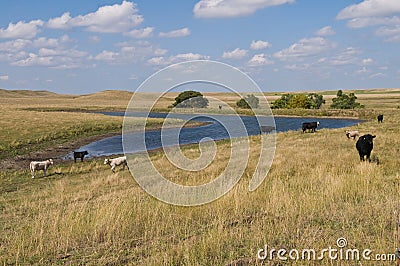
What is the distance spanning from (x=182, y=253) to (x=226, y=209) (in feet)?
8.17

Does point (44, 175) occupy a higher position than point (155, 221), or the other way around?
point (155, 221)

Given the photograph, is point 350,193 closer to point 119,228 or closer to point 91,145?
point 119,228

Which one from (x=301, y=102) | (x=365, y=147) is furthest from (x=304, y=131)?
(x=301, y=102)

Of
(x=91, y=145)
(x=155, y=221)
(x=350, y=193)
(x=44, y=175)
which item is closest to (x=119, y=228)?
(x=155, y=221)

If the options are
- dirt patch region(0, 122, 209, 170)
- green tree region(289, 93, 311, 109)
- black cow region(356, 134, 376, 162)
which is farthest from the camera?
green tree region(289, 93, 311, 109)

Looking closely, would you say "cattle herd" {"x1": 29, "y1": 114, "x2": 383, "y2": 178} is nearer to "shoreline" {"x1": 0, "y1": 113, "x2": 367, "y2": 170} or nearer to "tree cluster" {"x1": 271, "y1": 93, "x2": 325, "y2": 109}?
"shoreline" {"x1": 0, "y1": 113, "x2": 367, "y2": 170}

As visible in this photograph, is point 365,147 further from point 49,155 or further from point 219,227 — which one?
point 49,155

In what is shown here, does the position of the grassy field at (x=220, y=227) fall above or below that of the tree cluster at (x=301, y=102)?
below

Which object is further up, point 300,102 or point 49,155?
point 300,102

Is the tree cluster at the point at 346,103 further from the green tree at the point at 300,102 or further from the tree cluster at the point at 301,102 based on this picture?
the green tree at the point at 300,102

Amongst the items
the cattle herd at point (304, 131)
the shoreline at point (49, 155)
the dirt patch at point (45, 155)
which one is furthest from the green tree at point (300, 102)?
the dirt patch at point (45, 155)

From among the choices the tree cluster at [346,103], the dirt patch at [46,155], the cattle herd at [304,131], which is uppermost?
the tree cluster at [346,103]

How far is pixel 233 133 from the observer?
4412 cm

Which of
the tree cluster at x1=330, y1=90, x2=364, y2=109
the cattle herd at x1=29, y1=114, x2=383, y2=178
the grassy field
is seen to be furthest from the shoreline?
the tree cluster at x1=330, y1=90, x2=364, y2=109
